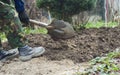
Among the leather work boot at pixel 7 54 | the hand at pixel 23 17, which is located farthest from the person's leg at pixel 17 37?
the hand at pixel 23 17

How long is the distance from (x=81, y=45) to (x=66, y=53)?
0.51 meters

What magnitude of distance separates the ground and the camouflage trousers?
357mm

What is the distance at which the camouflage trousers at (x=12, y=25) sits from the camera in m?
6.09

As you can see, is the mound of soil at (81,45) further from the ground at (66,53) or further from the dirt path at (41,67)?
the dirt path at (41,67)

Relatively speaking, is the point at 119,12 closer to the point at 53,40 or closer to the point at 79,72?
the point at 53,40

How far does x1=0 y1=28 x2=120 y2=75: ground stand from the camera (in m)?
5.77

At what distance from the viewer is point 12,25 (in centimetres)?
610

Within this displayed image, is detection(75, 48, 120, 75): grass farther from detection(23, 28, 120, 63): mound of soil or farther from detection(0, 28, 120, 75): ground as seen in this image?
detection(23, 28, 120, 63): mound of soil

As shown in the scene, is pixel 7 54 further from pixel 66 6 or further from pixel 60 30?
pixel 66 6

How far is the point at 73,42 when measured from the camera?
7.01 metres

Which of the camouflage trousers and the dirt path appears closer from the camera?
the dirt path

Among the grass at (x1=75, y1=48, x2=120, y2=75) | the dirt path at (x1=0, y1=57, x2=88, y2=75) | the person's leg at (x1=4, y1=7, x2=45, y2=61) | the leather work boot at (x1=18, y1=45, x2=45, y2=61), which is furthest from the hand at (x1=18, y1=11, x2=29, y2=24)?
the grass at (x1=75, y1=48, x2=120, y2=75)

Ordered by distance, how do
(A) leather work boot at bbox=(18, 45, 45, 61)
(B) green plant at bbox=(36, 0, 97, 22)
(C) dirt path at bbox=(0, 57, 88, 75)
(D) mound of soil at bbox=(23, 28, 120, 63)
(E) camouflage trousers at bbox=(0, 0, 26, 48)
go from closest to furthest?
(C) dirt path at bbox=(0, 57, 88, 75), (E) camouflage trousers at bbox=(0, 0, 26, 48), (A) leather work boot at bbox=(18, 45, 45, 61), (D) mound of soil at bbox=(23, 28, 120, 63), (B) green plant at bbox=(36, 0, 97, 22)

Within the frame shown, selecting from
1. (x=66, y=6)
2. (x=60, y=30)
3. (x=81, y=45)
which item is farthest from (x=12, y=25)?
(x=66, y=6)
